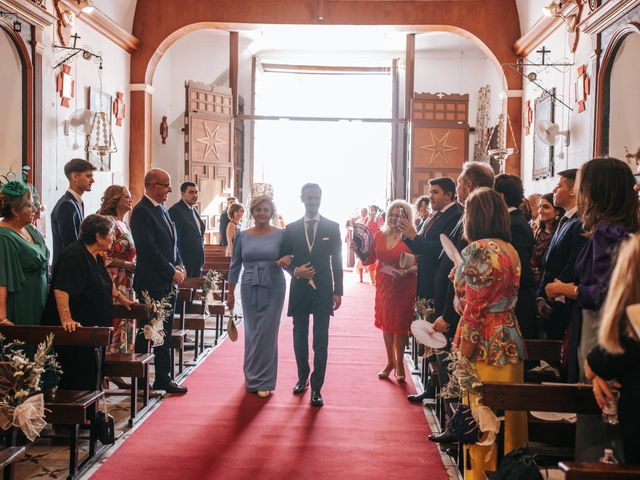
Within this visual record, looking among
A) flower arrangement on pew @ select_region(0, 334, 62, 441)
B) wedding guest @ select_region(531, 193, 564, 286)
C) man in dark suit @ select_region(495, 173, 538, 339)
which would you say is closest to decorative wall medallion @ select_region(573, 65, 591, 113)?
wedding guest @ select_region(531, 193, 564, 286)

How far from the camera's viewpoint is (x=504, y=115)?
12195mm

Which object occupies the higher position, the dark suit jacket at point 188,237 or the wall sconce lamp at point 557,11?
the wall sconce lamp at point 557,11

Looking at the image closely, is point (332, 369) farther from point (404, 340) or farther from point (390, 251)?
point (390, 251)

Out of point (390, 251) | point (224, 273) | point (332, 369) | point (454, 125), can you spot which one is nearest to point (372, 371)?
point (332, 369)

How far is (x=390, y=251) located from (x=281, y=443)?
7.55 feet

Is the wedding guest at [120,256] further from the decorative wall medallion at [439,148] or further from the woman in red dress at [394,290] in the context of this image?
the decorative wall medallion at [439,148]

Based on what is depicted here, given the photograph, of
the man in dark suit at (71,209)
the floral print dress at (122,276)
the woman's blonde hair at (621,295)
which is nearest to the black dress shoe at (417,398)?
the floral print dress at (122,276)

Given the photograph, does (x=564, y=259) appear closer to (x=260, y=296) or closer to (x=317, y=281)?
(x=317, y=281)

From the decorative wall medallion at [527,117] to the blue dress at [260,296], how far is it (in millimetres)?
6901

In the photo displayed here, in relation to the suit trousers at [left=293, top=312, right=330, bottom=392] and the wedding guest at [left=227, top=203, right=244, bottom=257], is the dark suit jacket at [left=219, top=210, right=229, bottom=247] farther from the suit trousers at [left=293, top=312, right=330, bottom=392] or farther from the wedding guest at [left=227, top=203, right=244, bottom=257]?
the suit trousers at [left=293, top=312, right=330, bottom=392]

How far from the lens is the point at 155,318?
5.49 metres

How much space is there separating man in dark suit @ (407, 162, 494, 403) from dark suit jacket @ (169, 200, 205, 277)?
3.20 metres

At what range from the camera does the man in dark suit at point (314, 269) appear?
229 inches

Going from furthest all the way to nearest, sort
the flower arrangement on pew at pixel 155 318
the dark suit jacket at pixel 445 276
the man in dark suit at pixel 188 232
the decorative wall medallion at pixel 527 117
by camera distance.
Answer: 1. the decorative wall medallion at pixel 527 117
2. the man in dark suit at pixel 188 232
3. the flower arrangement on pew at pixel 155 318
4. the dark suit jacket at pixel 445 276
